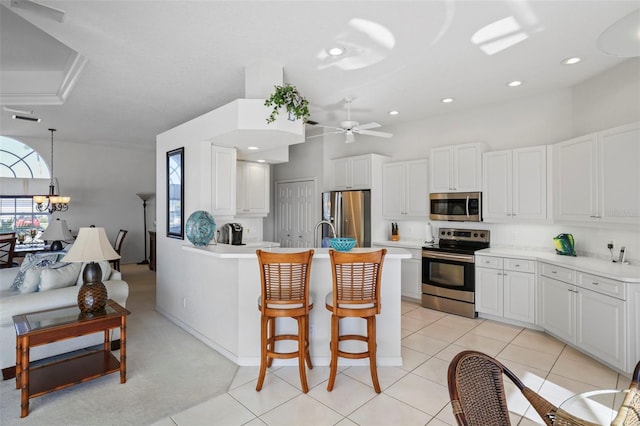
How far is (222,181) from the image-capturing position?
13.4 feet

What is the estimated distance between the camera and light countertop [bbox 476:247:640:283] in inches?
113

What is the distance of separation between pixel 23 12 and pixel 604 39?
144 inches

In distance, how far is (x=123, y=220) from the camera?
26.6 ft

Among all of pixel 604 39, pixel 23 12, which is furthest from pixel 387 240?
pixel 23 12

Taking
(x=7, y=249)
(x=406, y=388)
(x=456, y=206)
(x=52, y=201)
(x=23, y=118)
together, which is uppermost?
(x=23, y=118)

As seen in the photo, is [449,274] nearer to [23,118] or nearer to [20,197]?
[23,118]

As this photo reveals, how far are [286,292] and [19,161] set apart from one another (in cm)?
750

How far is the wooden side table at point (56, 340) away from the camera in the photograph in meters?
2.35

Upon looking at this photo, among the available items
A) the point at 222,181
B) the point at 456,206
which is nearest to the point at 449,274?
the point at 456,206

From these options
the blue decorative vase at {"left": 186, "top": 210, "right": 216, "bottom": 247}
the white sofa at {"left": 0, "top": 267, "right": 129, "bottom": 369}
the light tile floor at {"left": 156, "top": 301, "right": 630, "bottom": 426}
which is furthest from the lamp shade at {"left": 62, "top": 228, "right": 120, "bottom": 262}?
the light tile floor at {"left": 156, "top": 301, "right": 630, "bottom": 426}

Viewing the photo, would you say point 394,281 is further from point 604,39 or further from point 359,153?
point 359,153

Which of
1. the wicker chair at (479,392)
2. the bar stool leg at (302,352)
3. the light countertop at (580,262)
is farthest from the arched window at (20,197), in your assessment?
the light countertop at (580,262)

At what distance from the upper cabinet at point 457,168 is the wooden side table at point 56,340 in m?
4.33

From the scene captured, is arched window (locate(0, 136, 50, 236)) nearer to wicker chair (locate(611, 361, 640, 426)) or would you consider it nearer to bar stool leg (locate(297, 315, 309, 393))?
bar stool leg (locate(297, 315, 309, 393))
